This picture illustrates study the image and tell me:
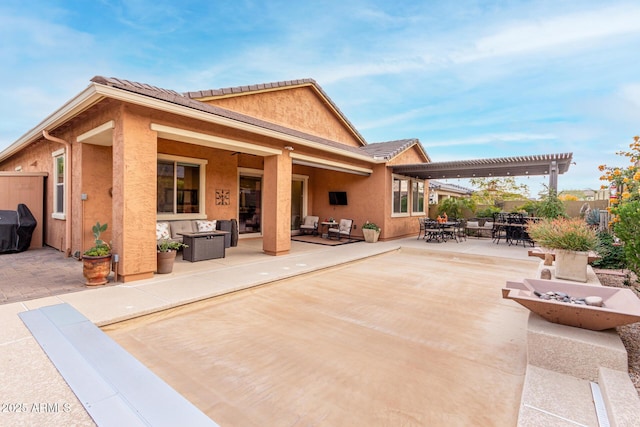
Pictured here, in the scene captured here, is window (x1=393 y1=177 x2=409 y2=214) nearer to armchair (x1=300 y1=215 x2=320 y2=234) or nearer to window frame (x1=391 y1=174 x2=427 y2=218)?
window frame (x1=391 y1=174 x2=427 y2=218)

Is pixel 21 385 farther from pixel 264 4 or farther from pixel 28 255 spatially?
pixel 264 4

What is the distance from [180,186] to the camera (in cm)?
920

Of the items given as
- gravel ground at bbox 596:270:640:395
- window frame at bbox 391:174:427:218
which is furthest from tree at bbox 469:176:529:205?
gravel ground at bbox 596:270:640:395

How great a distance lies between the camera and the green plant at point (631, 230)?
149 inches

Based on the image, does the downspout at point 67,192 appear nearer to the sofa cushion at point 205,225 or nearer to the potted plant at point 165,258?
the sofa cushion at point 205,225

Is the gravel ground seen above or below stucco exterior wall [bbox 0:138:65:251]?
below

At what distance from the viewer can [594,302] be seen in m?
3.00

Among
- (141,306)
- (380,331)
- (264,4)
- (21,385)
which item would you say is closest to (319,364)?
(380,331)

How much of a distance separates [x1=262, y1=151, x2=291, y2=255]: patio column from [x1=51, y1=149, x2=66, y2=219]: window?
18.0 ft

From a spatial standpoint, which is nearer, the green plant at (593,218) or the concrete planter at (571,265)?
the concrete planter at (571,265)

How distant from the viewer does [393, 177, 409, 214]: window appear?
13.2 metres

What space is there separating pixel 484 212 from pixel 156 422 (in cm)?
1622

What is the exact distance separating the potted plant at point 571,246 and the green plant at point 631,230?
1.19 feet

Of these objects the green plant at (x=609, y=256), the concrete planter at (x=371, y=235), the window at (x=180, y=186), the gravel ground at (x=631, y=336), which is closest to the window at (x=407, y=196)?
the concrete planter at (x=371, y=235)
